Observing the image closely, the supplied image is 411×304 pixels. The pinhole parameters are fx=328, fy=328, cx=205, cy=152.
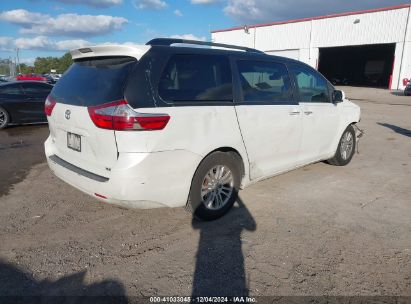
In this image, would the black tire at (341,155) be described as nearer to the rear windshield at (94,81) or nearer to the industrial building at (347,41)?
the rear windshield at (94,81)

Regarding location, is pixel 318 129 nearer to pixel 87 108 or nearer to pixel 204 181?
pixel 204 181

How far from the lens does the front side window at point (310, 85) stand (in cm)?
462

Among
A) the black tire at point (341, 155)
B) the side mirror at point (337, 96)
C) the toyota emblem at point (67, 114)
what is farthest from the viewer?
the black tire at point (341, 155)

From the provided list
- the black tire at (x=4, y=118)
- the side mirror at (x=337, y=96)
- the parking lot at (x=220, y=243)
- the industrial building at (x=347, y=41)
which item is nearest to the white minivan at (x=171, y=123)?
the parking lot at (x=220, y=243)

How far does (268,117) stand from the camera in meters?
4.01

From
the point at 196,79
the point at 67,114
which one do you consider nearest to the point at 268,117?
the point at 196,79

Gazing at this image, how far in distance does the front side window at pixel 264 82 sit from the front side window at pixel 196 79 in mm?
271

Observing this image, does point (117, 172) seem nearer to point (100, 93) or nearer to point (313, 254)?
point (100, 93)

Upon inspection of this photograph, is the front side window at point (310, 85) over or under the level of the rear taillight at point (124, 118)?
over

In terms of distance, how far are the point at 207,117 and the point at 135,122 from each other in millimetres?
784

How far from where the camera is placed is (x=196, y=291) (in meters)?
2.60

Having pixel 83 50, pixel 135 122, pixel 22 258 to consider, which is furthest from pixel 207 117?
pixel 22 258

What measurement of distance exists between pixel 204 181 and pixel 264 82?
1.53 metres

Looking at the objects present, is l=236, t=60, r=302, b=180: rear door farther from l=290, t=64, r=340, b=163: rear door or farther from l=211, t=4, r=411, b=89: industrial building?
l=211, t=4, r=411, b=89: industrial building
